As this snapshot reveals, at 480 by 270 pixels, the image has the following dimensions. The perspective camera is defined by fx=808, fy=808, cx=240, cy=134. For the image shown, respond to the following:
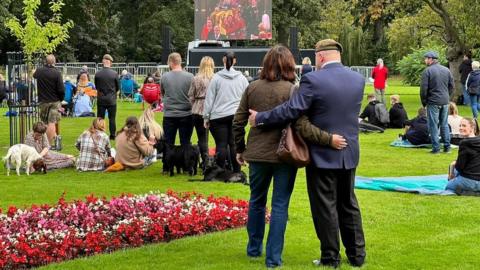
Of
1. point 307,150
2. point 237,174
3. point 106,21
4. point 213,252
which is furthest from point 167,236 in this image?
point 106,21

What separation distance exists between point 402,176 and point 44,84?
24.7 feet

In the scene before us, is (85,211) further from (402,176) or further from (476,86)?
(476,86)

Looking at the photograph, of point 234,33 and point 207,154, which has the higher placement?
point 234,33

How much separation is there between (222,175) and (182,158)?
1.10 m

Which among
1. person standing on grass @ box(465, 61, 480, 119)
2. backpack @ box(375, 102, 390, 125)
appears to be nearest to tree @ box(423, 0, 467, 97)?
person standing on grass @ box(465, 61, 480, 119)

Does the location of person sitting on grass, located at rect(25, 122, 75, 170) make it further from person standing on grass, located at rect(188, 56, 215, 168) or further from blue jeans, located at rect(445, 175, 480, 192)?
blue jeans, located at rect(445, 175, 480, 192)

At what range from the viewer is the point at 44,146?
14.1 meters

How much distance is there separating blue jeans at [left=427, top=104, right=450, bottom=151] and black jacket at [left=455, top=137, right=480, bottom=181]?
4.73 meters

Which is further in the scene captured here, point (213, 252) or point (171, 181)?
point (171, 181)

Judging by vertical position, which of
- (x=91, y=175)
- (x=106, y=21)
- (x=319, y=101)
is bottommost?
(x=91, y=175)

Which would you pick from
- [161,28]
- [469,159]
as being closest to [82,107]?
[469,159]

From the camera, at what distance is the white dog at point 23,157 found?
13.3 meters

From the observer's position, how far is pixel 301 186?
11.9 m

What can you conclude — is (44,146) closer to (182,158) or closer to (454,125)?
(182,158)
